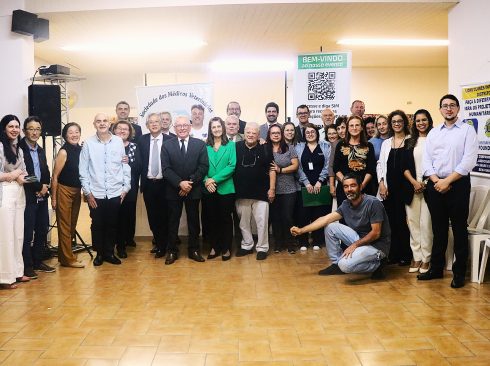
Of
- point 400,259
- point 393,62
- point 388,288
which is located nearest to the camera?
point 388,288

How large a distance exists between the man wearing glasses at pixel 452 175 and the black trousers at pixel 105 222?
3.07 metres

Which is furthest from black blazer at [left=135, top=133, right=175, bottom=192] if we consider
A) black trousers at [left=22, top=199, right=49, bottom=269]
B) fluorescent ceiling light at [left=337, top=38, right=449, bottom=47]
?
fluorescent ceiling light at [left=337, top=38, right=449, bottom=47]

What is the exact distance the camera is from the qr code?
6824mm

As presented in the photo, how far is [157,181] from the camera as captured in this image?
17.2 ft

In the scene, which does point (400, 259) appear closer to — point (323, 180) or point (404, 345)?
point (323, 180)

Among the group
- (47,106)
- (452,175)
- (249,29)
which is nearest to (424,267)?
(452,175)

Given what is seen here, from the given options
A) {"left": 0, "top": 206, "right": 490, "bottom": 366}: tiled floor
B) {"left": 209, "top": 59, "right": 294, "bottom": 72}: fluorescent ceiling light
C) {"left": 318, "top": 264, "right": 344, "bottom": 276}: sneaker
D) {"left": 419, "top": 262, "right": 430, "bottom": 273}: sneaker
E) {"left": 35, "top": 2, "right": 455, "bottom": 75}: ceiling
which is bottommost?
{"left": 0, "top": 206, "right": 490, "bottom": 366}: tiled floor

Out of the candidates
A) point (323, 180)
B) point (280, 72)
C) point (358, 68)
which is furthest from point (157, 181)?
point (358, 68)

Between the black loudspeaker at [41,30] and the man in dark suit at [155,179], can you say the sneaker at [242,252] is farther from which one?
the black loudspeaker at [41,30]

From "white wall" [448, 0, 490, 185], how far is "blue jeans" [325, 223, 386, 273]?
1475 mm

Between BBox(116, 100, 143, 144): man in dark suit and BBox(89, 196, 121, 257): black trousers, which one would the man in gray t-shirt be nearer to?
BBox(89, 196, 121, 257): black trousers

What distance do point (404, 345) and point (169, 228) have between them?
289 centimetres

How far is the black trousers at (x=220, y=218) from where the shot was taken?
16.5 ft

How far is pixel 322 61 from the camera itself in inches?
271
